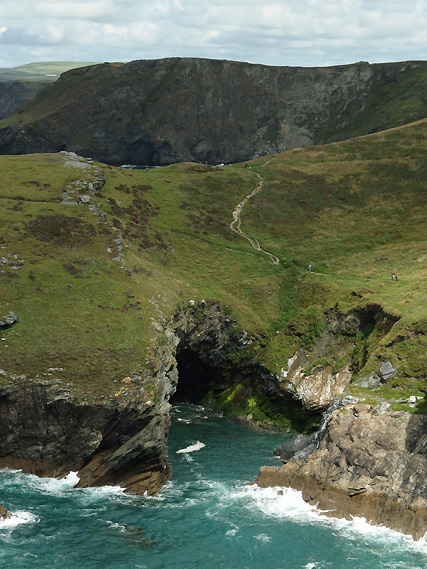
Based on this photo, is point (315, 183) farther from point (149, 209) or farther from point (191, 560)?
point (191, 560)

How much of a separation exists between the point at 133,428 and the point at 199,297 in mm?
31896

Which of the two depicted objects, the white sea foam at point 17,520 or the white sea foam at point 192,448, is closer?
the white sea foam at point 17,520

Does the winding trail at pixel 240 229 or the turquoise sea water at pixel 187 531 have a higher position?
the winding trail at pixel 240 229

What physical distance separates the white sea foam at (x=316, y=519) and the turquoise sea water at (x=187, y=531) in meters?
0.09

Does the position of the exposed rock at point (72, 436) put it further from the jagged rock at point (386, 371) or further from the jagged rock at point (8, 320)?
the jagged rock at point (386, 371)

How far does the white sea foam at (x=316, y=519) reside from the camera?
59031mm

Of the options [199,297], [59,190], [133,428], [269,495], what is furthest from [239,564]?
[59,190]

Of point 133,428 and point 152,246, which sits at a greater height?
point 152,246

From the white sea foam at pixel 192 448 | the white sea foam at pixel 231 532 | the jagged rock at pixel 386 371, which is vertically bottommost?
the white sea foam at pixel 192 448

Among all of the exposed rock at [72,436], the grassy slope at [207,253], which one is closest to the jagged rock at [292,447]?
the grassy slope at [207,253]

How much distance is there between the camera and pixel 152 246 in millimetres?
112750

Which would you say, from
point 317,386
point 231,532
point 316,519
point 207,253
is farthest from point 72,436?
point 207,253

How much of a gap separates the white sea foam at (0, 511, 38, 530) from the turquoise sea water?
0.30ft

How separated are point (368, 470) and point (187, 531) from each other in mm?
18768
